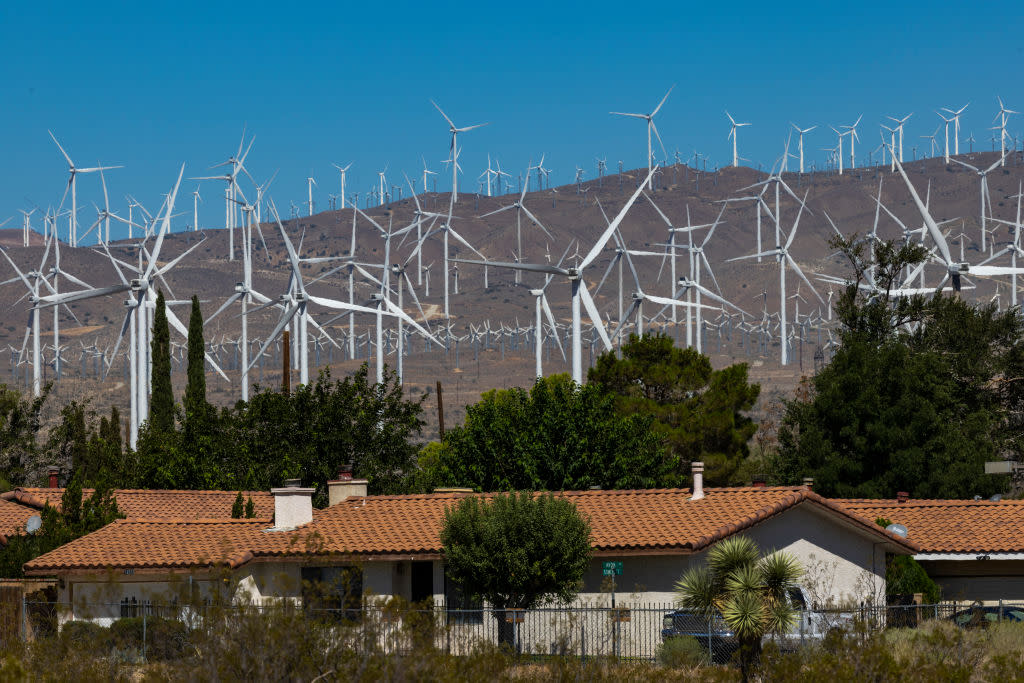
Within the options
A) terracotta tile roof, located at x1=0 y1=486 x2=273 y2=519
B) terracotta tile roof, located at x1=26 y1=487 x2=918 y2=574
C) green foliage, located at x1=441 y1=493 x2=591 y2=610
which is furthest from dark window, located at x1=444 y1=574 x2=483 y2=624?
terracotta tile roof, located at x1=0 y1=486 x2=273 y2=519

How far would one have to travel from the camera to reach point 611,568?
29688mm

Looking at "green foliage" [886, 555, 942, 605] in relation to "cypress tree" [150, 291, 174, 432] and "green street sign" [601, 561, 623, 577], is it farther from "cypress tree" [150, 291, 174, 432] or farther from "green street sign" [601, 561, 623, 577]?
"cypress tree" [150, 291, 174, 432]

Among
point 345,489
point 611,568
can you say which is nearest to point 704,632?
point 611,568

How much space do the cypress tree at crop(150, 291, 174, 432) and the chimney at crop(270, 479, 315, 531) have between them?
29.5 m

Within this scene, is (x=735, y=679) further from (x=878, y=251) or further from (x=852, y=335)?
(x=878, y=251)

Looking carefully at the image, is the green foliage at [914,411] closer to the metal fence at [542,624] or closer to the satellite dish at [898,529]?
the satellite dish at [898,529]

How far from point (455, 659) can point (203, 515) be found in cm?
2375

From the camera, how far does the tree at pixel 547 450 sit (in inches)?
1831

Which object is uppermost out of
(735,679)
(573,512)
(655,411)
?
(655,411)

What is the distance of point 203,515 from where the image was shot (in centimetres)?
4188

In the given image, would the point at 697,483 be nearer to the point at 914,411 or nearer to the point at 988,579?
the point at 988,579

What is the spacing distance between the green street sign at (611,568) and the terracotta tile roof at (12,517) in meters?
15.6

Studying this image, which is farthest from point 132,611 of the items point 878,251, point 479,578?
point 878,251

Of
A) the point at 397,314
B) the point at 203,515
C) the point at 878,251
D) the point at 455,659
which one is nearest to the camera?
the point at 455,659
